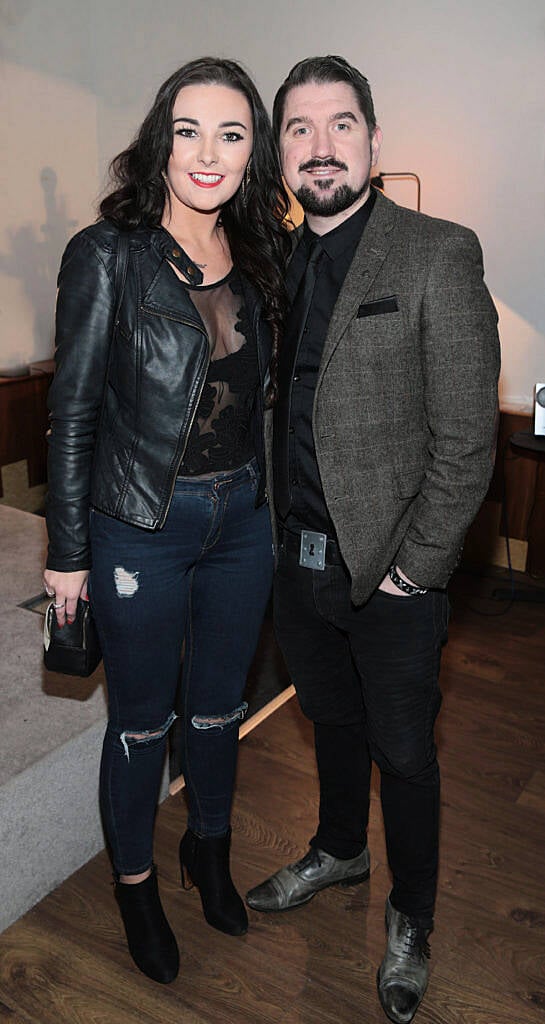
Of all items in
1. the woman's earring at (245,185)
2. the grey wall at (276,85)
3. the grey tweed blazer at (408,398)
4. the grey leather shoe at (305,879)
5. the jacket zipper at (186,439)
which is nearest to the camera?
the grey tweed blazer at (408,398)

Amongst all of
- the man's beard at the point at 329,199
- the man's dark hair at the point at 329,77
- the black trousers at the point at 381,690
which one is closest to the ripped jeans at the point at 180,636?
the black trousers at the point at 381,690

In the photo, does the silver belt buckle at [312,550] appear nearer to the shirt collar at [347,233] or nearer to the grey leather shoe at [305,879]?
the shirt collar at [347,233]

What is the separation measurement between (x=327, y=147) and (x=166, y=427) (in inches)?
22.0

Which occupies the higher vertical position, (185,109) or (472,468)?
(185,109)

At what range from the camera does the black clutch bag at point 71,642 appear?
1.79 m

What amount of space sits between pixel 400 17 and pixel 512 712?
9.55 ft

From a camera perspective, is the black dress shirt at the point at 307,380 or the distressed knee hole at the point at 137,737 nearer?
the black dress shirt at the point at 307,380

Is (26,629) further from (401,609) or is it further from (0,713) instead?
(401,609)

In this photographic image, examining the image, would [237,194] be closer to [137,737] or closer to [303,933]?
[137,737]

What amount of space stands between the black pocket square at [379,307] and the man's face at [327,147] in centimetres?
19

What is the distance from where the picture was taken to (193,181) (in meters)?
1.68

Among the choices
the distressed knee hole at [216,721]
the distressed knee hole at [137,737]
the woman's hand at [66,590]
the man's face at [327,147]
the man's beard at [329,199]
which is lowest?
the distressed knee hole at [216,721]

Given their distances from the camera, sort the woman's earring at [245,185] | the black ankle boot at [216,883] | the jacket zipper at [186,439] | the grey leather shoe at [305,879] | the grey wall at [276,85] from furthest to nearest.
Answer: the grey wall at [276,85] → the grey leather shoe at [305,879] → the black ankle boot at [216,883] → the woman's earring at [245,185] → the jacket zipper at [186,439]

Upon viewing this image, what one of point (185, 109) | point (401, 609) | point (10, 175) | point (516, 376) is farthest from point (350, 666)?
point (10, 175)
